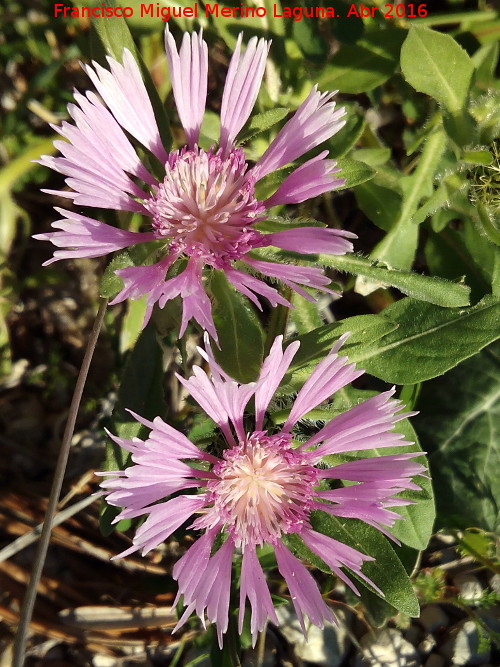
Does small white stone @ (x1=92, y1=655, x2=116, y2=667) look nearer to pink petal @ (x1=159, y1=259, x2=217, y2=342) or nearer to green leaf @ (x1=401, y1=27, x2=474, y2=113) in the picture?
pink petal @ (x1=159, y1=259, x2=217, y2=342)

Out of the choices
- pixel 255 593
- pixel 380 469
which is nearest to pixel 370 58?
pixel 380 469

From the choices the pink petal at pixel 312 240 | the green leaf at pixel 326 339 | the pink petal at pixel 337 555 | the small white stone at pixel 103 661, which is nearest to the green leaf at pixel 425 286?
the green leaf at pixel 326 339

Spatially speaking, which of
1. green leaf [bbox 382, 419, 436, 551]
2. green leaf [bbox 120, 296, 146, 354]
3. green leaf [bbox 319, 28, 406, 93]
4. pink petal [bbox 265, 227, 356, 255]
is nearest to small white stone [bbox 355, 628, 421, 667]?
green leaf [bbox 382, 419, 436, 551]

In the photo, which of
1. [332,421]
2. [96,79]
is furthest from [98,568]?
[96,79]

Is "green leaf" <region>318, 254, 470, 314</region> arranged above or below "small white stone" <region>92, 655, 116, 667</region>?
above

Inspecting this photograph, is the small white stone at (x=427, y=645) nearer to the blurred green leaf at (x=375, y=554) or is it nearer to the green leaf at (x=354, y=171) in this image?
the blurred green leaf at (x=375, y=554)

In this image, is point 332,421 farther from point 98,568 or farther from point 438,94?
point 98,568

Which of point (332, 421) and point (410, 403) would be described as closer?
point (332, 421)
